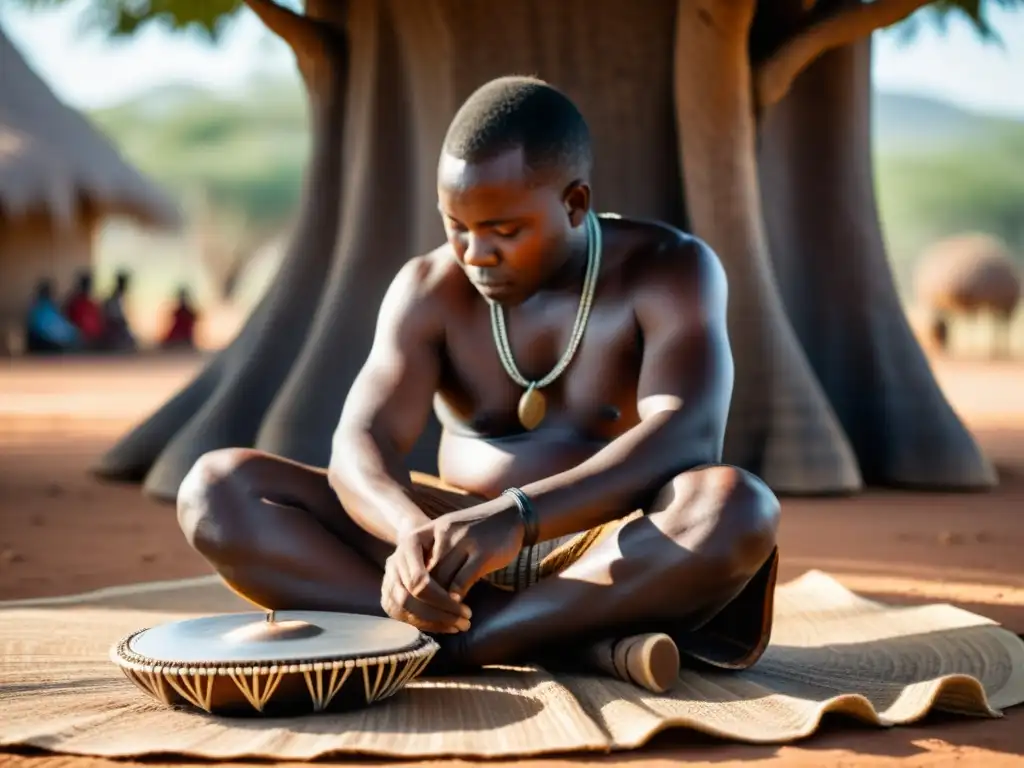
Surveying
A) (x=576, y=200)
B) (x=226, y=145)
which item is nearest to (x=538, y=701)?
(x=576, y=200)

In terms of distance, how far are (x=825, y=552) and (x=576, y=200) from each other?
7.62 ft

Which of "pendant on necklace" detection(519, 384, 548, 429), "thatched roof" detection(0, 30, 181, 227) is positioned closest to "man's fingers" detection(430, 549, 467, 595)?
"pendant on necklace" detection(519, 384, 548, 429)

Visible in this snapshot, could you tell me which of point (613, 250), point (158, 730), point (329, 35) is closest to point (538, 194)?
point (613, 250)

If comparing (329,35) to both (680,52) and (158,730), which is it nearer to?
(680,52)

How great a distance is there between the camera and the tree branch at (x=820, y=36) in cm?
612

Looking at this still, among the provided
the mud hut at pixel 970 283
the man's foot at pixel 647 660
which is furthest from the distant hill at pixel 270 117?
the man's foot at pixel 647 660

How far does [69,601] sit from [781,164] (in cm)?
411

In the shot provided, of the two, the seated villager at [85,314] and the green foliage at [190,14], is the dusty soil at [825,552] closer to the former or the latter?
the green foliage at [190,14]

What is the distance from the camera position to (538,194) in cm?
310

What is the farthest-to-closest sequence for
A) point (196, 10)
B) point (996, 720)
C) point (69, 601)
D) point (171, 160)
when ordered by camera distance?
1. point (171, 160)
2. point (196, 10)
3. point (69, 601)
4. point (996, 720)

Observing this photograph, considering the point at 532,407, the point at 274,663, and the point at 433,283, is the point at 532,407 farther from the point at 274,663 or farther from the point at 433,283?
the point at 274,663

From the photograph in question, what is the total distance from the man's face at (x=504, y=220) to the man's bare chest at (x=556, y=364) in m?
0.11

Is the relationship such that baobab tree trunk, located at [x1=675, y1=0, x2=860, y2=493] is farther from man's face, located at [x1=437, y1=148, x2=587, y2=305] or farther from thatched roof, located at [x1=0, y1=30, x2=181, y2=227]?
thatched roof, located at [x1=0, y1=30, x2=181, y2=227]

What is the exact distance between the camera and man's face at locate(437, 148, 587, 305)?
3.03 meters
